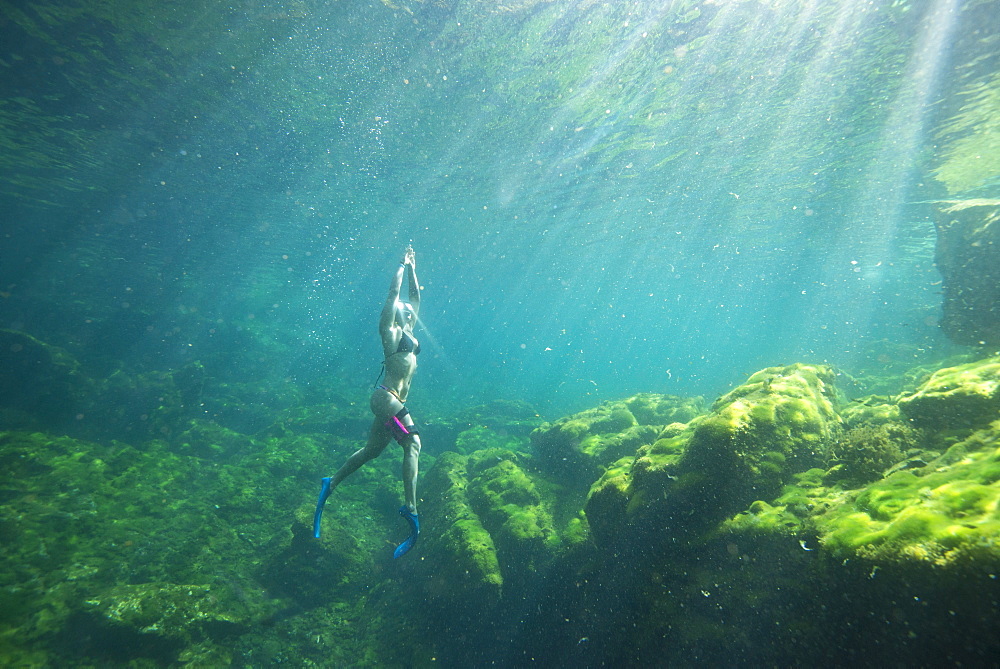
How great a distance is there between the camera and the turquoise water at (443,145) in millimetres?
10555

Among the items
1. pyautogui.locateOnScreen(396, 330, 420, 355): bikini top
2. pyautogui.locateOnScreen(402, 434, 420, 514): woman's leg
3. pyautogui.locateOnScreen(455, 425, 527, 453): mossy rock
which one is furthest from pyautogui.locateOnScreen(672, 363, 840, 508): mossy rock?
pyautogui.locateOnScreen(455, 425, 527, 453): mossy rock

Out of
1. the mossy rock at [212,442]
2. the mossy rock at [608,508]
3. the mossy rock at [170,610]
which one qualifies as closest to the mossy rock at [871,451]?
the mossy rock at [608,508]

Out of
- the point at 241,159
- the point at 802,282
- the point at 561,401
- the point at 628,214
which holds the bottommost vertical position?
the point at 802,282

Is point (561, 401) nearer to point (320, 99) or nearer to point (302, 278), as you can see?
point (320, 99)

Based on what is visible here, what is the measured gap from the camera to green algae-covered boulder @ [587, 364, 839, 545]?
448cm

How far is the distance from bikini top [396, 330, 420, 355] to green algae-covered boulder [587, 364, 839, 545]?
3.74 meters

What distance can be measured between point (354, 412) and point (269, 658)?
41.6 feet

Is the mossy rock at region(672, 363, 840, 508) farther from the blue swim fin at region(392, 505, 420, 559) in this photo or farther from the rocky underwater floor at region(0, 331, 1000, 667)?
the blue swim fin at region(392, 505, 420, 559)

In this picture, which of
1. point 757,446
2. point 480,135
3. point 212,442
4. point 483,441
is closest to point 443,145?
point 480,135

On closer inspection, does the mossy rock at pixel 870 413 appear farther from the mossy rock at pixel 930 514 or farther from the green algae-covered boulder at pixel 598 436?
the green algae-covered boulder at pixel 598 436

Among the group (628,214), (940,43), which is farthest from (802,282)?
(940,43)

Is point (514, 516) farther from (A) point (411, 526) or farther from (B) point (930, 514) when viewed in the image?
(B) point (930, 514)

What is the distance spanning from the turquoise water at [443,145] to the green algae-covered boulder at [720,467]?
4348mm

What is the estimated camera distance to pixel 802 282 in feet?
180
